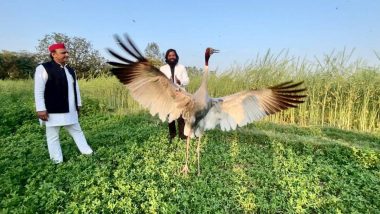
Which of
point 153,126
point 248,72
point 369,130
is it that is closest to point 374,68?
point 369,130

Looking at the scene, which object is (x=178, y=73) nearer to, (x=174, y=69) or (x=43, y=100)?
(x=174, y=69)

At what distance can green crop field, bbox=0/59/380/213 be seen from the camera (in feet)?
14.3

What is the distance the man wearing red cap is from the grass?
48 cm

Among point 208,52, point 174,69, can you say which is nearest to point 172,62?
point 174,69

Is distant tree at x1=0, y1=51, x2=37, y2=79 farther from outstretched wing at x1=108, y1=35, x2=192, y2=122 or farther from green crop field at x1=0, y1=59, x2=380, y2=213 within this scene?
outstretched wing at x1=108, y1=35, x2=192, y2=122

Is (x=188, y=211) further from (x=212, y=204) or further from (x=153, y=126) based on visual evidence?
(x=153, y=126)

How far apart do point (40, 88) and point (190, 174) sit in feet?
8.90

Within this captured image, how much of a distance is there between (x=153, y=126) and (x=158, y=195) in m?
4.99

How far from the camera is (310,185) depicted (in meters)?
5.13

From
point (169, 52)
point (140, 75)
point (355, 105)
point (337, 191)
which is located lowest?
point (337, 191)

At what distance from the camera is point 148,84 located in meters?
5.38

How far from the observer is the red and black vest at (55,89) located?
18.6 ft

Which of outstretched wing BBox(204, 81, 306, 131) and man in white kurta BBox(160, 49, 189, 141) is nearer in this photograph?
outstretched wing BBox(204, 81, 306, 131)

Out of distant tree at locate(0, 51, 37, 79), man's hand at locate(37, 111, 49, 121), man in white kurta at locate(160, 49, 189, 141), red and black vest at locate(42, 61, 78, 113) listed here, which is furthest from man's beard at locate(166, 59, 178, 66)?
distant tree at locate(0, 51, 37, 79)
